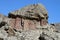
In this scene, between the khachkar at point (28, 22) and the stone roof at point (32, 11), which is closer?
the khachkar at point (28, 22)

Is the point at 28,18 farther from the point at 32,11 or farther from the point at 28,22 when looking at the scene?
the point at 32,11

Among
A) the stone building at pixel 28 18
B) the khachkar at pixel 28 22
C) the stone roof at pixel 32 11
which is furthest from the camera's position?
the stone roof at pixel 32 11

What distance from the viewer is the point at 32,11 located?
48438 millimetres

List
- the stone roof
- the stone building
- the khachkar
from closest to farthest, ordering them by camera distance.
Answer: the khachkar < the stone building < the stone roof

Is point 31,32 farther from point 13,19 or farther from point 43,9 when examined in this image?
point 43,9

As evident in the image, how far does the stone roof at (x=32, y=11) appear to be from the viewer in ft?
156

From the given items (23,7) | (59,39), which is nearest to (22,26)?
(23,7)

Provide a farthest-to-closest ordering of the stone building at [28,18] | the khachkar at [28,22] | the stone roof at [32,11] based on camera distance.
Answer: the stone roof at [32,11], the stone building at [28,18], the khachkar at [28,22]

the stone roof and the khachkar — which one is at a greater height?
the stone roof

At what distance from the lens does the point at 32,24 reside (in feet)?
155

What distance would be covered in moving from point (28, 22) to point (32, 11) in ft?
10.4

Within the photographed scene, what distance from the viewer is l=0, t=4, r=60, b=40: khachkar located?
41656 millimetres

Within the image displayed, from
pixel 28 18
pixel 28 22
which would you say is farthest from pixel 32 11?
pixel 28 22

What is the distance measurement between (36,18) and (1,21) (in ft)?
28.5
